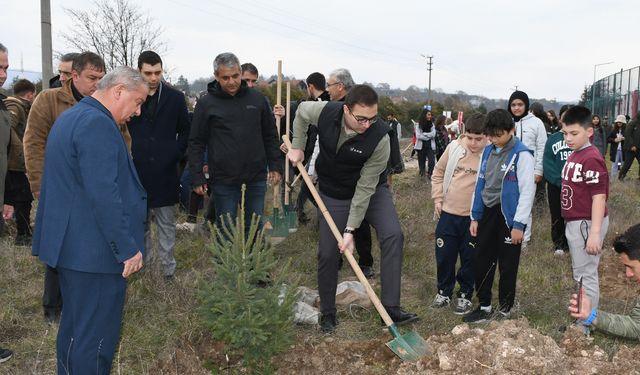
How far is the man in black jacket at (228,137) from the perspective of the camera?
4379 mm

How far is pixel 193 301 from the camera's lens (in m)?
3.85

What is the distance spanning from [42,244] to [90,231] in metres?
0.26

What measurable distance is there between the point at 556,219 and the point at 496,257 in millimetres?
2395

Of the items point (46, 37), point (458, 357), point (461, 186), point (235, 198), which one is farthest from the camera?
point (46, 37)

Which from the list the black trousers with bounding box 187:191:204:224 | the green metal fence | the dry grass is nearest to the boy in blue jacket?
the dry grass

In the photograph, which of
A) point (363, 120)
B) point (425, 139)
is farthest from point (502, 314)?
point (425, 139)

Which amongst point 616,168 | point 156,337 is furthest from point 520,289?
point 616,168

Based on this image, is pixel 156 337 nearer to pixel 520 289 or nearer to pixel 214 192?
pixel 214 192

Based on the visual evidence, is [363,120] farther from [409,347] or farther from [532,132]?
[532,132]

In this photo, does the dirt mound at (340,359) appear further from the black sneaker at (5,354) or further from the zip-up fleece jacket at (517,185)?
the black sneaker at (5,354)

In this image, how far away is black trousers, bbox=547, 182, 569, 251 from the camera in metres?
5.97

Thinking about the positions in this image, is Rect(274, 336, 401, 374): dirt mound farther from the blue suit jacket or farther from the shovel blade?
the blue suit jacket

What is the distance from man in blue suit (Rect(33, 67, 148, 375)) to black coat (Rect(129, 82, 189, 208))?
167 centimetres

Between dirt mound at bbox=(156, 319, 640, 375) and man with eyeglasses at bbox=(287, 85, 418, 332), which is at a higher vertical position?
man with eyeglasses at bbox=(287, 85, 418, 332)
